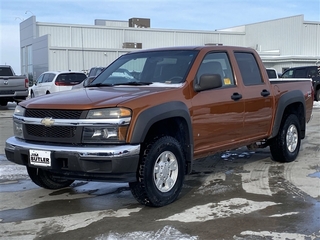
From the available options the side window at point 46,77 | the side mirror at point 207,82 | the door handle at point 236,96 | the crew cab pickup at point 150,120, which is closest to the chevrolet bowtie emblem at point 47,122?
the crew cab pickup at point 150,120

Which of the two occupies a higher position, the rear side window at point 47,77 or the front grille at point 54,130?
the rear side window at point 47,77

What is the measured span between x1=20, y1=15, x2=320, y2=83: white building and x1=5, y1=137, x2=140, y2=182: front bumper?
33.0 meters

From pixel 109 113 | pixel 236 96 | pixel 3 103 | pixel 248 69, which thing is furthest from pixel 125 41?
pixel 109 113

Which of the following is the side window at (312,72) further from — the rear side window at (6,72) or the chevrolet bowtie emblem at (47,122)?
the chevrolet bowtie emblem at (47,122)

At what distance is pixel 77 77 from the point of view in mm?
20078

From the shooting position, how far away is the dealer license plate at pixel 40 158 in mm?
4703

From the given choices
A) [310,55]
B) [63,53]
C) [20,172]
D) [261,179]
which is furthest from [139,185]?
[310,55]

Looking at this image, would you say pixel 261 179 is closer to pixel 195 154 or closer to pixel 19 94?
pixel 195 154

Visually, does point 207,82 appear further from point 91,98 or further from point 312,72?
point 312,72

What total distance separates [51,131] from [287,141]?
4.15 meters

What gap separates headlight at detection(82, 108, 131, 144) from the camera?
4539mm

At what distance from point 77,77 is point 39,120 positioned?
1548 cm

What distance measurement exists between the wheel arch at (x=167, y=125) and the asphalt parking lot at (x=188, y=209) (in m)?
0.70

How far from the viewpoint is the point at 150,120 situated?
15.5 feet
